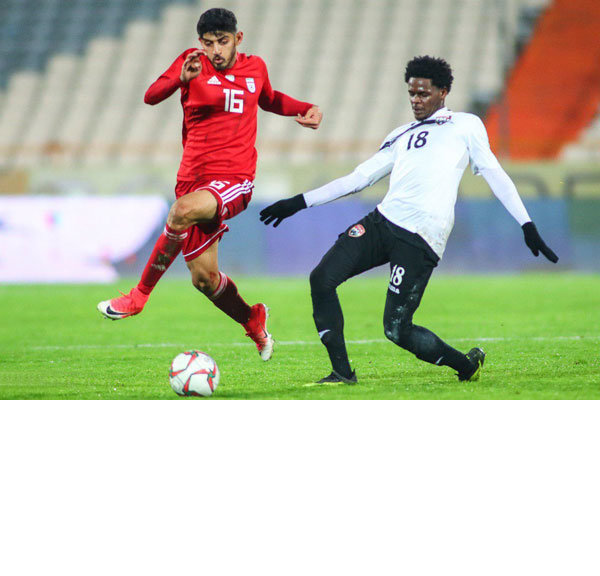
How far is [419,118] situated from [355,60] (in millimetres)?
22814

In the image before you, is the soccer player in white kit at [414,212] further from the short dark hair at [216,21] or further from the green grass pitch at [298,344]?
the short dark hair at [216,21]

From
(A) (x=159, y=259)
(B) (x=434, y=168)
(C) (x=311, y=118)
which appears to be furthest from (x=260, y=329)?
(B) (x=434, y=168)

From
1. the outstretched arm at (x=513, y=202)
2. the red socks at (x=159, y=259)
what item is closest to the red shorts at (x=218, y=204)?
the red socks at (x=159, y=259)

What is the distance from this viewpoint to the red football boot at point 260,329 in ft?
21.1

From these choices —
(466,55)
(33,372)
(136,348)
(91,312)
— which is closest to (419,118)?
(33,372)

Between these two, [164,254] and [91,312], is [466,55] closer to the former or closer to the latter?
[91,312]

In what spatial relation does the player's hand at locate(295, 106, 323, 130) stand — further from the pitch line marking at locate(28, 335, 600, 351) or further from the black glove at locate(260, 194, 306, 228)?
the pitch line marking at locate(28, 335, 600, 351)

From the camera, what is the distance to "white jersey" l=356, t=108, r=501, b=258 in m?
5.20

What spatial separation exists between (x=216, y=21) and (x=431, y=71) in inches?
50.2

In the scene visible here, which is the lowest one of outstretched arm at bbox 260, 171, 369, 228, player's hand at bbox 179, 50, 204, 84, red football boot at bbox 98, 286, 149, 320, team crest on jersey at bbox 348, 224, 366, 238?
red football boot at bbox 98, 286, 149, 320

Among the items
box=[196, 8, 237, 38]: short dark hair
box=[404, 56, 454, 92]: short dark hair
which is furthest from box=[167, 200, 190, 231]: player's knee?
box=[404, 56, 454, 92]: short dark hair

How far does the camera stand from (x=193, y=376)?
527 cm

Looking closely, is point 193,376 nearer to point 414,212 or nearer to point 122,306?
point 122,306

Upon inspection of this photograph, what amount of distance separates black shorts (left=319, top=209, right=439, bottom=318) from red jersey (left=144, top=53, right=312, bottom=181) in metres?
1.06
